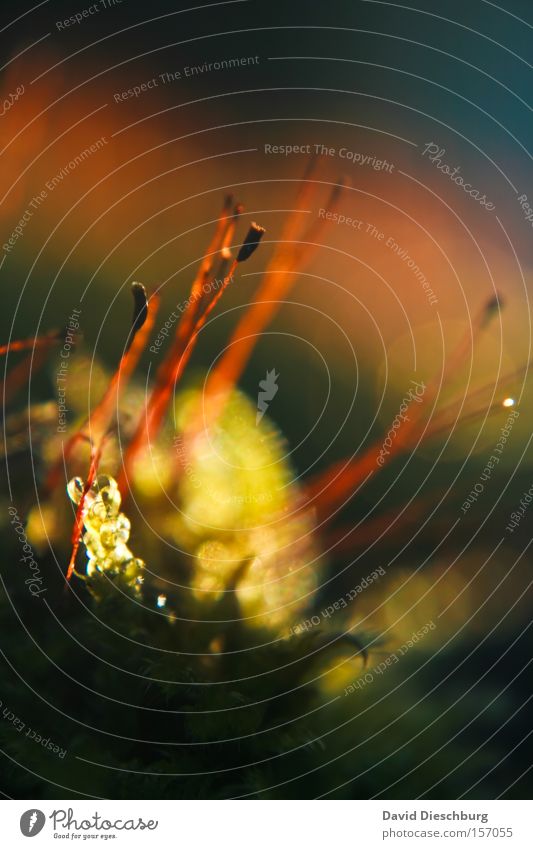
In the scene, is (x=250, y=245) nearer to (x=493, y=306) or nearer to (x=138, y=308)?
(x=138, y=308)

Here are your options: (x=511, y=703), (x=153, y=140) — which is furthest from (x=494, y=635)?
(x=153, y=140)

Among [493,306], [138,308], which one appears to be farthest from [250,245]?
[493,306]

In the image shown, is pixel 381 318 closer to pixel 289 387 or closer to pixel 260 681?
pixel 289 387

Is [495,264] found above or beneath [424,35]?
beneath

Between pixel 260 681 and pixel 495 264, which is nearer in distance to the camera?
pixel 260 681

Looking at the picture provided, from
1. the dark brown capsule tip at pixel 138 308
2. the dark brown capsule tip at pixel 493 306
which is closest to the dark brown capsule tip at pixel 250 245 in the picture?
the dark brown capsule tip at pixel 138 308

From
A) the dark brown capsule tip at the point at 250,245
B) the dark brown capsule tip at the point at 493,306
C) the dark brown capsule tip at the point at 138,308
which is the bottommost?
the dark brown capsule tip at the point at 138,308

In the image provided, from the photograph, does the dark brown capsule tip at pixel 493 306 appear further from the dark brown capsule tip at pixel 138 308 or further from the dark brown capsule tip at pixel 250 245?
the dark brown capsule tip at pixel 138 308

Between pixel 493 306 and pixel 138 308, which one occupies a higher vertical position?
pixel 493 306

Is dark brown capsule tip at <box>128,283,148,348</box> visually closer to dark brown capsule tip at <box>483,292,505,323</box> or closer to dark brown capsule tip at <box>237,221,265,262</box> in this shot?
dark brown capsule tip at <box>237,221,265,262</box>
